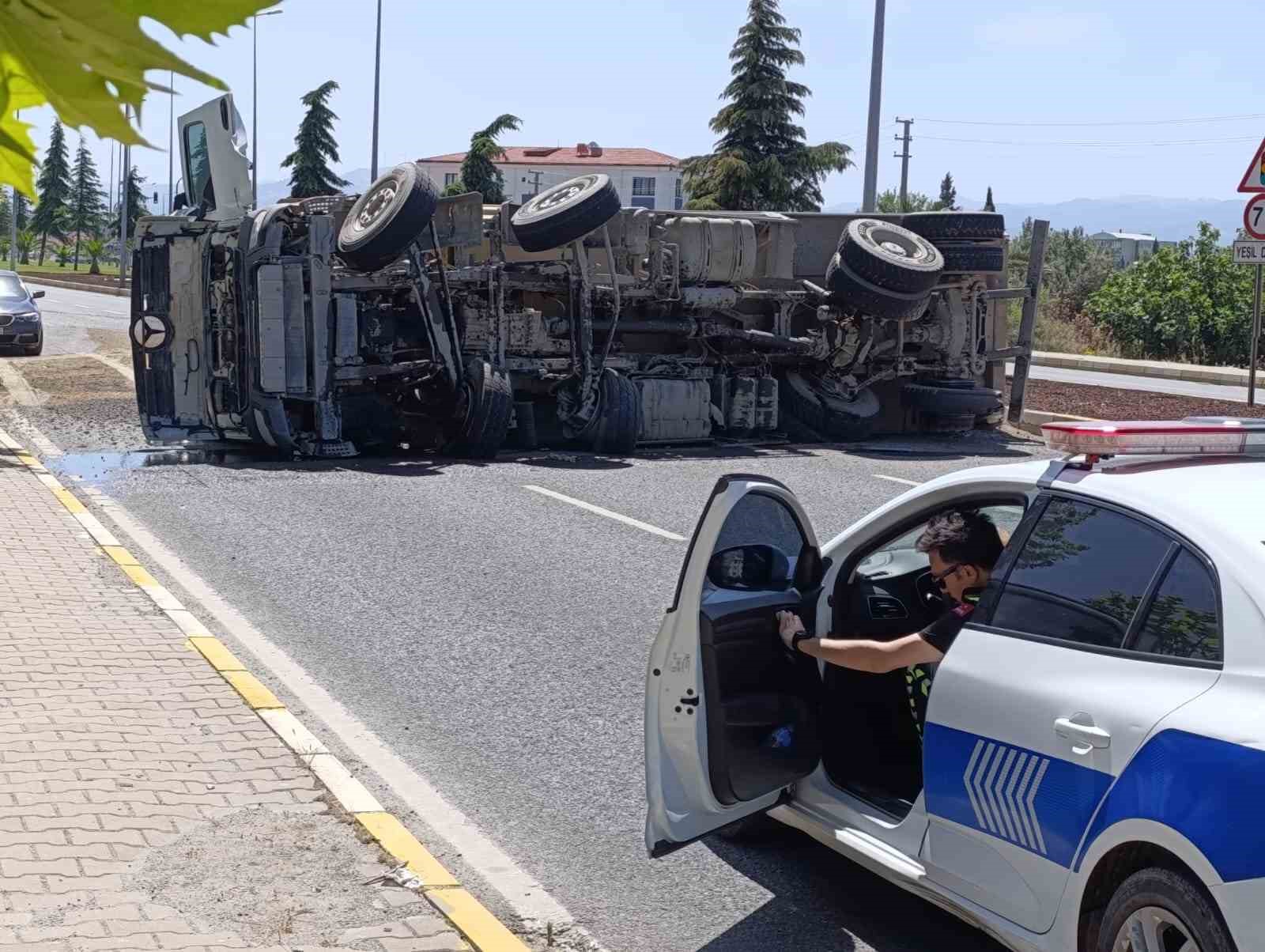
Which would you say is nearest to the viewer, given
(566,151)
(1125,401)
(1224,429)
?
(1224,429)

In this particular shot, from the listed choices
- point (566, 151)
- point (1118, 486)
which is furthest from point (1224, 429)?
point (566, 151)

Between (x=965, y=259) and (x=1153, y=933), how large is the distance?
14135mm

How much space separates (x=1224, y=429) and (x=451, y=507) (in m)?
8.57

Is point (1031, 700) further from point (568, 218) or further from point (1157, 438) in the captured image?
point (568, 218)

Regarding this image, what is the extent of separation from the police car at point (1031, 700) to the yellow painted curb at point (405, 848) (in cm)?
72

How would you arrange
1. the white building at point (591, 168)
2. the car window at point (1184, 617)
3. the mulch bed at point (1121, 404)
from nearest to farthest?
1. the car window at point (1184, 617)
2. the mulch bed at point (1121, 404)
3. the white building at point (591, 168)

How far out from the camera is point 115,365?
77.5 feet

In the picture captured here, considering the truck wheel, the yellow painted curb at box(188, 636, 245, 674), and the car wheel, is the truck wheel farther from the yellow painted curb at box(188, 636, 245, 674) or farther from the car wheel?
the car wheel

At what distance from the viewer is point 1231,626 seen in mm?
3229

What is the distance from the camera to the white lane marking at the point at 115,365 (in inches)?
880

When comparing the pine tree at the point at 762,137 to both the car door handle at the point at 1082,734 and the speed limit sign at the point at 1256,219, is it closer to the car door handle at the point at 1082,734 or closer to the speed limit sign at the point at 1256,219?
the speed limit sign at the point at 1256,219

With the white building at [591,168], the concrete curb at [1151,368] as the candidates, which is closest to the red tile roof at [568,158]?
the white building at [591,168]

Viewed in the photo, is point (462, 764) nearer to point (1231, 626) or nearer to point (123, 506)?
point (1231, 626)

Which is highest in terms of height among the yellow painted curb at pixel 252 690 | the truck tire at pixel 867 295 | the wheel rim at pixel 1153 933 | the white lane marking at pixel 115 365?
the truck tire at pixel 867 295
